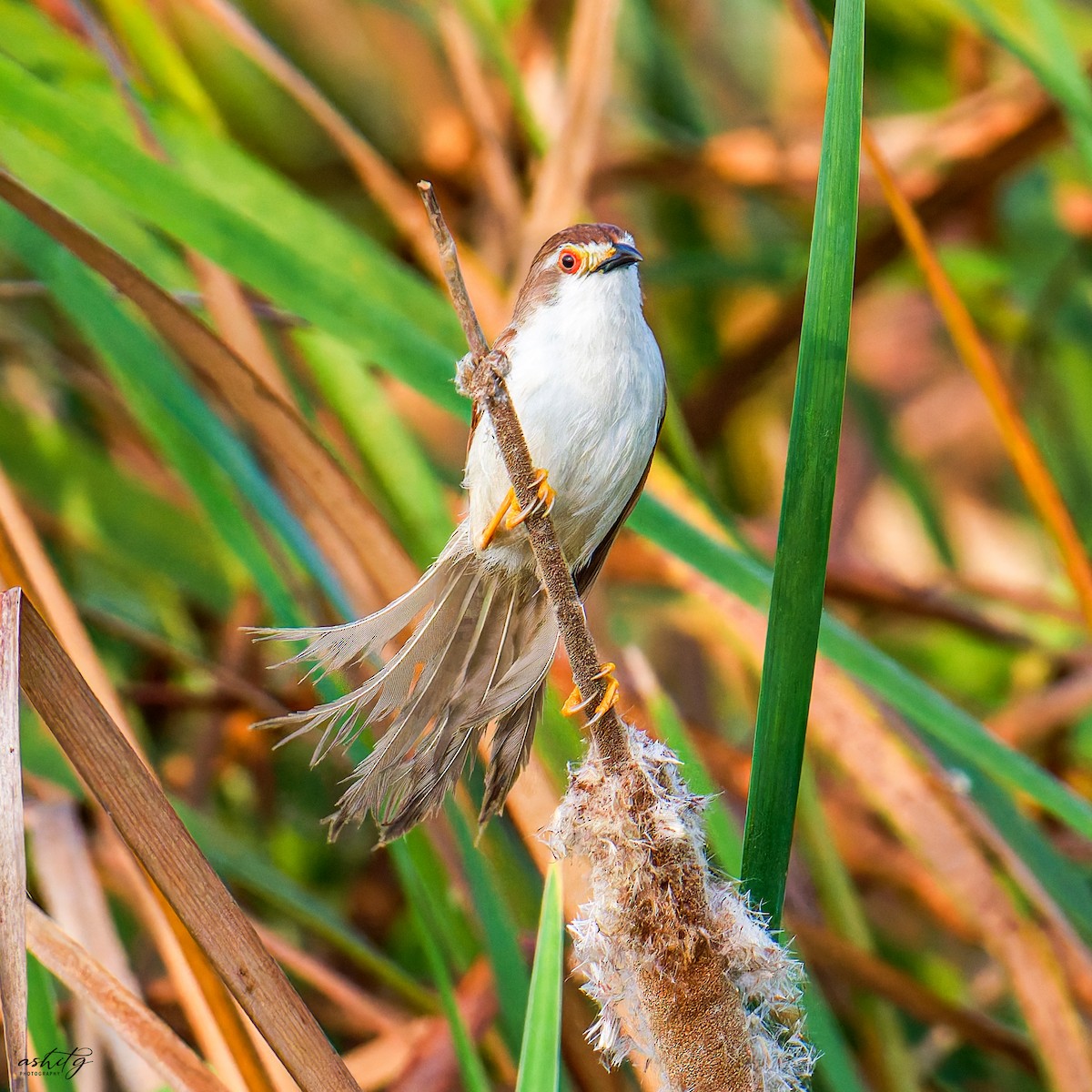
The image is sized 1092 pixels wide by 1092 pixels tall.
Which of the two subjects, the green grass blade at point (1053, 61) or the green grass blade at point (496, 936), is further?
the green grass blade at point (1053, 61)

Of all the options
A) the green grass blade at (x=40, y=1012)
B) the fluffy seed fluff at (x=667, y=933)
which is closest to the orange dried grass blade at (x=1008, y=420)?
the fluffy seed fluff at (x=667, y=933)

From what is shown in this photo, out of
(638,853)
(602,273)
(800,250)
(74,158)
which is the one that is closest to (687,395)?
(800,250)

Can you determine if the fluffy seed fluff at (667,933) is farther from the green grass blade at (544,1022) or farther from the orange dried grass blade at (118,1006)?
the orange dried grass blade at (118,1006)

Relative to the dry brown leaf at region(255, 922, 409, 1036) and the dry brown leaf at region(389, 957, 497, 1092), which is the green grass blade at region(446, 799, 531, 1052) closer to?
the dry brown leaf at region(389, 957, 497, 1092)

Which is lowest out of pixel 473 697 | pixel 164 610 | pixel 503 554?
pixel 473 697

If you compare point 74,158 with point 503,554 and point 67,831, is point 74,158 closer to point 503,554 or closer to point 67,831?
point 503,554

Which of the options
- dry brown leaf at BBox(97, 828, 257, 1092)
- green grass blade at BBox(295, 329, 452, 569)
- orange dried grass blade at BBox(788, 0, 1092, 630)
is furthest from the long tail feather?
orange dried grass blade at BBox(788, 0, 1092, 630)

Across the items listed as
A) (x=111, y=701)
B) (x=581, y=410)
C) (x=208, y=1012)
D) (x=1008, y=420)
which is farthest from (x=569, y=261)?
(x=208, y=1012)
